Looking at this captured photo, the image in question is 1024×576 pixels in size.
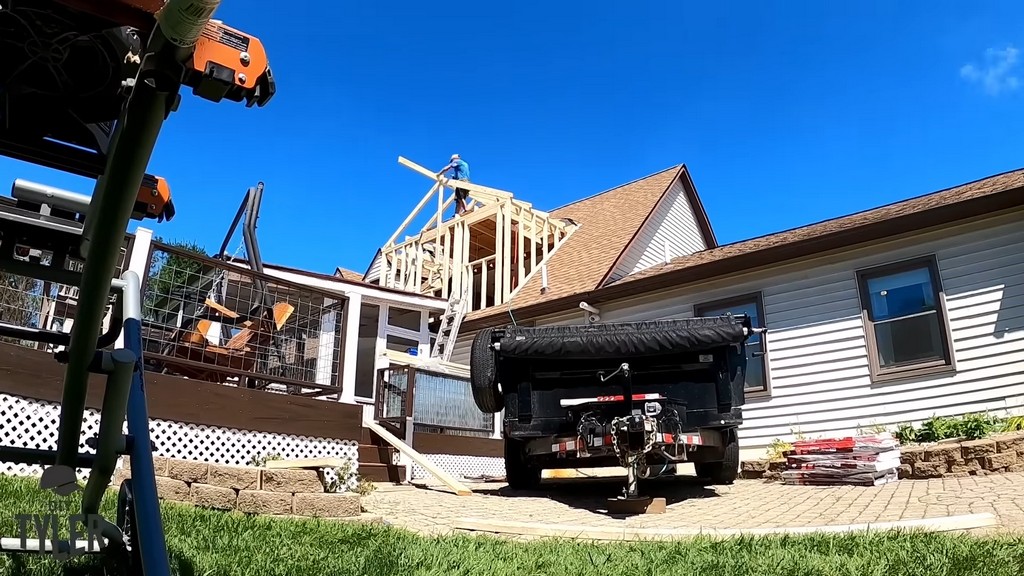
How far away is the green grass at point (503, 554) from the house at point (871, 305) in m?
7.17

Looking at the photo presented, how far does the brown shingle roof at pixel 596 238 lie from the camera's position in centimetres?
1536

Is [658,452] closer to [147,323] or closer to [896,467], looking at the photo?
[896,467]

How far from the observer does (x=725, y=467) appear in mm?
8000

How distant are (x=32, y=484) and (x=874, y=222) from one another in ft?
35.7

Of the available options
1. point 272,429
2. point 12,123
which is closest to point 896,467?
point 272,429

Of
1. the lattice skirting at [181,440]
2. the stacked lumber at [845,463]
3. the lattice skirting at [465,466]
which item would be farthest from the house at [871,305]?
the lattice skirting at [181,440]

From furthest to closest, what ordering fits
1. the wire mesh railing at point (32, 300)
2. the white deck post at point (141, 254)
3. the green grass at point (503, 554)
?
the white deck post at point (141, 254), the wire mesh railing at point (32, 300), the green grass at point (503, 554)

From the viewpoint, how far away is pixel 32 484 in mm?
4961

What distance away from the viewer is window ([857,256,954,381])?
10133 millimetres

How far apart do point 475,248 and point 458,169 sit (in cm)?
250

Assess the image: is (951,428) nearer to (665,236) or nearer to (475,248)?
(665,236)

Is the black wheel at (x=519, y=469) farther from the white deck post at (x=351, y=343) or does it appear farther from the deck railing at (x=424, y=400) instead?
the white deck post at (x=351, y=343)

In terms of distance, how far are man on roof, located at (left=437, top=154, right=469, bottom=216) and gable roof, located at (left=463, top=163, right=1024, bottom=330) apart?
5749 millimetres

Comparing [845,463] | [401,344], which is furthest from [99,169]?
[401,344]
